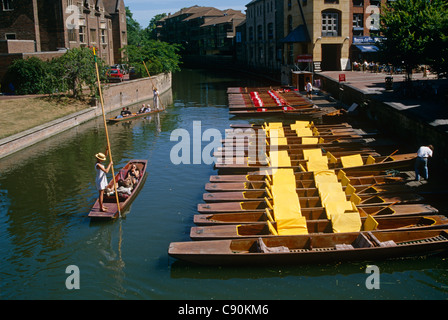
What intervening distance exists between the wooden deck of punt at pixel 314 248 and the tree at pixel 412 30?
54.0ft

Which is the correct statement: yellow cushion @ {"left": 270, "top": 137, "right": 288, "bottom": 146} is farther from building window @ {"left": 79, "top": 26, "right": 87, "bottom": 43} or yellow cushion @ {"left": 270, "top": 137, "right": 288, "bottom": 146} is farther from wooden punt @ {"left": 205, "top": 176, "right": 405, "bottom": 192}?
building window @ {"left": 79, "top": 26, "right": 87, "bottom": 43}

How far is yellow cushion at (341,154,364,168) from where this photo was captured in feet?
59.7

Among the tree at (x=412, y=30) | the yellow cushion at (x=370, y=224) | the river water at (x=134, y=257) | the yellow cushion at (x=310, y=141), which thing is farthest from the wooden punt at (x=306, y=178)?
the tree at (x=412, y=30)

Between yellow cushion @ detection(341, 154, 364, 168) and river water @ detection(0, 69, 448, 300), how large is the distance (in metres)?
5.86

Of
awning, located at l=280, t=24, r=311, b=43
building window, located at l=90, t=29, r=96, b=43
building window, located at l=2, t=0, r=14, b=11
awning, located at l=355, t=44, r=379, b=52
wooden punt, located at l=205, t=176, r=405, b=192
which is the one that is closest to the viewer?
wooden punt, located at l=205, t=176, r=405, b=192

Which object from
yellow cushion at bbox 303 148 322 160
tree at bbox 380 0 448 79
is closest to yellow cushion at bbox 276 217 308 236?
yellow cushion at bbox 303 148 322 160

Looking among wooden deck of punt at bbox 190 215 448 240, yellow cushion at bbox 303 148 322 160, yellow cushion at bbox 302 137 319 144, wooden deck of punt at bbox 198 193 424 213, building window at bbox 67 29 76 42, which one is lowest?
wooden deck of punt at bbox 190 215 448 240

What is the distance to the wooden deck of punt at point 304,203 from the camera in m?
14.1

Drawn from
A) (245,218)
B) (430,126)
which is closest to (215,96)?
(430,126)

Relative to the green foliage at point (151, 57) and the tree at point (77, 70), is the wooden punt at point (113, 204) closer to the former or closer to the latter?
the tree at point (77, 70)

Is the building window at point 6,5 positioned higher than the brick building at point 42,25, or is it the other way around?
the building window at point 6,5

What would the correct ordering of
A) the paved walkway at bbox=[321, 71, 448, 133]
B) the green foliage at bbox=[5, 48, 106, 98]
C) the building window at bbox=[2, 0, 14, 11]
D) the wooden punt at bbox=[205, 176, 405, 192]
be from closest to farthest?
the wooden punt at bbox=[205, 176, 405, 192] → the paved walkway at bbox=[321, 71, 448, 133] → the green foliage at bbox=[5, 48, 106, 98] → the building window at bbox=[2, 0, 14, 11]
